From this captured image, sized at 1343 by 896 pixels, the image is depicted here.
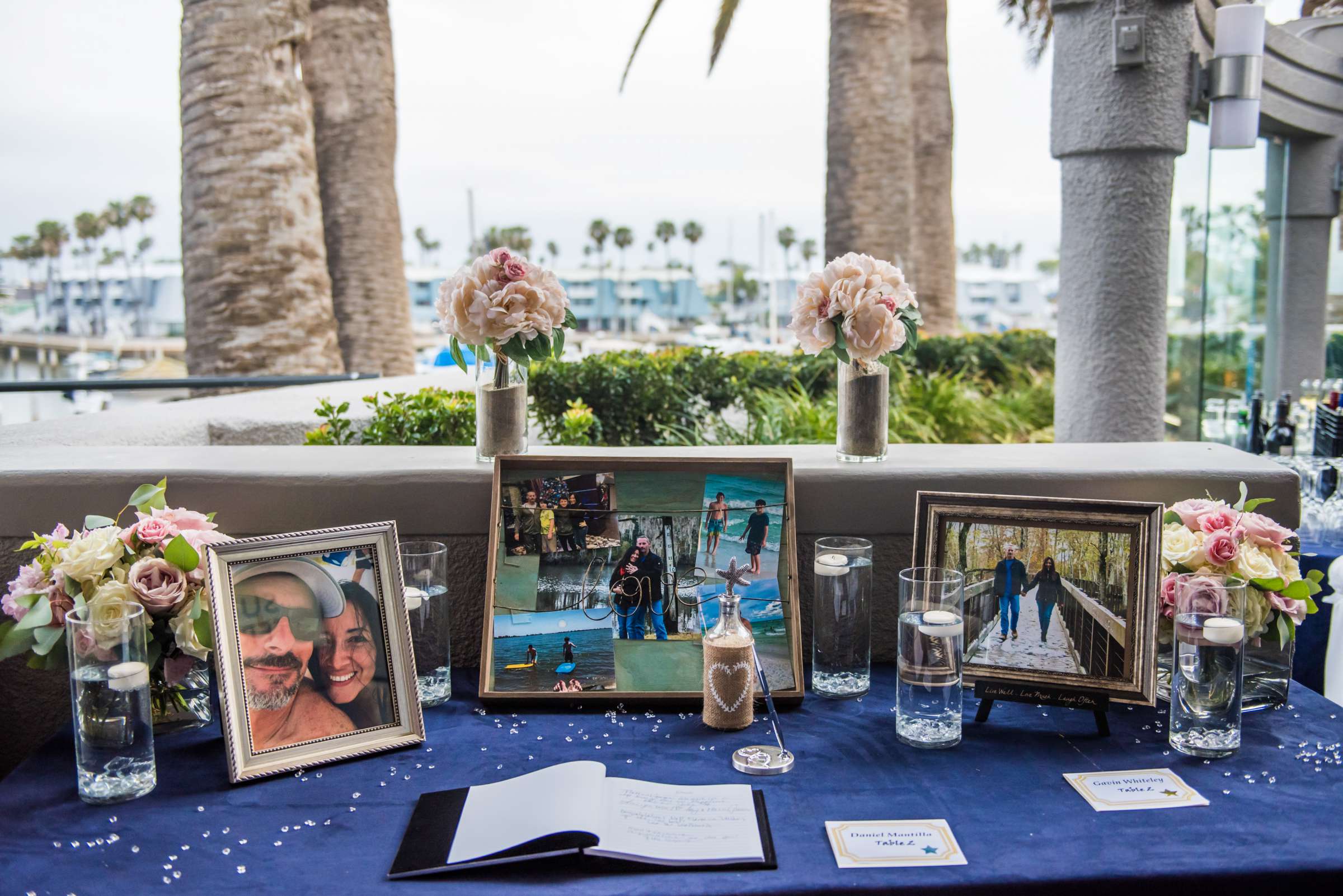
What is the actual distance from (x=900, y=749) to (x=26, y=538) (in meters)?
2.02

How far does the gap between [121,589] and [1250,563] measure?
2.15 metres

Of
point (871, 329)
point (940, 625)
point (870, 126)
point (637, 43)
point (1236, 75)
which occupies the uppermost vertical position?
point (637, 43)

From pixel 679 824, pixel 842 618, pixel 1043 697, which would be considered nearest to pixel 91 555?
pixel 679 824

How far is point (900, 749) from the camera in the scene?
1776 millimetres

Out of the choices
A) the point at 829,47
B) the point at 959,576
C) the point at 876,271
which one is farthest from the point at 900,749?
the point at 829,47

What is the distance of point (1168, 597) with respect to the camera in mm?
1897

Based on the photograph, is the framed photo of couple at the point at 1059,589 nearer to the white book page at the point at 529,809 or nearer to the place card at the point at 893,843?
the place card at the point at 893,843

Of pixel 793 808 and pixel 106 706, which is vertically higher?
pixel 106 706

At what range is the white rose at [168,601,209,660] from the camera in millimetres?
1793

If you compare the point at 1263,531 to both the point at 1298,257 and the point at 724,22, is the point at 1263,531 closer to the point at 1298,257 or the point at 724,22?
the point at 1298,257

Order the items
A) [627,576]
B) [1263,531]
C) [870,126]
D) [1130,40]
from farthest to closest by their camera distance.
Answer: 1. [870,126]
2. [1130,40]
3. [627,576]
4. [1263,531]

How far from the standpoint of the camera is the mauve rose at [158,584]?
5.79ft

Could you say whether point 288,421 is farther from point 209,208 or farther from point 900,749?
point 900,749

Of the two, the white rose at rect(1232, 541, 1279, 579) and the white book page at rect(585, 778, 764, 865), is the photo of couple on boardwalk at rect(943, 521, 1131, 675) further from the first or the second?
the white book page at rect(585, 778, 764, 865)
